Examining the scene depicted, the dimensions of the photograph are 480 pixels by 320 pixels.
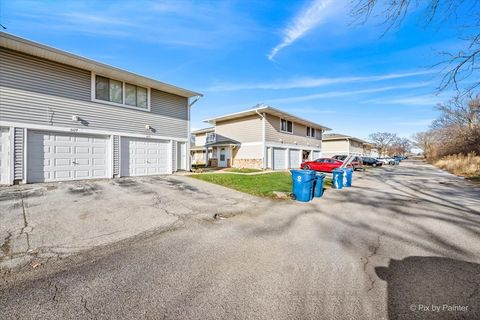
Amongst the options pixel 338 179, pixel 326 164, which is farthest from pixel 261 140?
pixel 338 179

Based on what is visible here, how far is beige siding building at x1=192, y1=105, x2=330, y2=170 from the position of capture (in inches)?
746

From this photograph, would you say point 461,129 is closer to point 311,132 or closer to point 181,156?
point 311,132

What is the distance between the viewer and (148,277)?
283 centimetres

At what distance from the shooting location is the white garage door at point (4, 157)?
825 cm

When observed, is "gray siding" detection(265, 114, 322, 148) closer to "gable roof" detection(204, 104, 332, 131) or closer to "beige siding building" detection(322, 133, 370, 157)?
"gable roof" detection(204, 104, 332, 131)

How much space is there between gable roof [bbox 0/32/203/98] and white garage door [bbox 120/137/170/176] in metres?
3.26

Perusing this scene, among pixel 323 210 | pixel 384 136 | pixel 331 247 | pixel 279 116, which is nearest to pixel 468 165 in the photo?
pixel 279 116

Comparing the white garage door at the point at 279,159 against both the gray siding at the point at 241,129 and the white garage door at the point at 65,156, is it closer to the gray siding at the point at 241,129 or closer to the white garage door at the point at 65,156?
the gray siding at the point at 241,129

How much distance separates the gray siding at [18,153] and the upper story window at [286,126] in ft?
59.2

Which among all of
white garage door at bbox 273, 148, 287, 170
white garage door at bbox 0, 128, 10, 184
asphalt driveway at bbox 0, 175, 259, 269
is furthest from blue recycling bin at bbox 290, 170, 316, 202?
white garage door at bbox 273, 148, 287, 170

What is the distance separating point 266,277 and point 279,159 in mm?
18013

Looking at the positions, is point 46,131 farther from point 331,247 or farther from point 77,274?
point 331,247

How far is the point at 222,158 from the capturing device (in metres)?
22.3

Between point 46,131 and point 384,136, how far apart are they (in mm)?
93962
